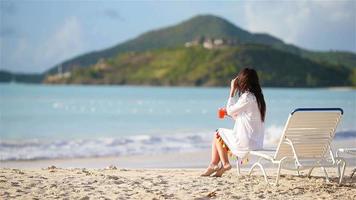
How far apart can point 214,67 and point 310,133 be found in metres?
85.0

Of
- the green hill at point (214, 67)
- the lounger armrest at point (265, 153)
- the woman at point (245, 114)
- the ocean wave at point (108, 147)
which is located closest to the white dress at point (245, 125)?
the woman at point (245, 114)

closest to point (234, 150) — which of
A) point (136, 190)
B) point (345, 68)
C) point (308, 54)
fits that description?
point (136, 190)

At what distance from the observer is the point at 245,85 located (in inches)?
279

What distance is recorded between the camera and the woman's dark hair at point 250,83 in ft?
23.0

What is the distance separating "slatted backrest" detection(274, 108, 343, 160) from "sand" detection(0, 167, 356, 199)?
35 centimetres

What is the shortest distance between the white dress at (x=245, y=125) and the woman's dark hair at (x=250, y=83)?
44 millimetres

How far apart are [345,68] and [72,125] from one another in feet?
209

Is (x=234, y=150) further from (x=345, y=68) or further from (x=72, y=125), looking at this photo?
(x=345, y=68)

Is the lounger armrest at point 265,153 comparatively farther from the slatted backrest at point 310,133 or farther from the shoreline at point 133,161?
the shoreline at point 133,161

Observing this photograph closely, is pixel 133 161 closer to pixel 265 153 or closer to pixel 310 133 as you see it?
pixel 265 153

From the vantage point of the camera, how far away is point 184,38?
122 m

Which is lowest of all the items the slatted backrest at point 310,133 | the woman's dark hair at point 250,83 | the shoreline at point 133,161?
the shoreline at point 133,161

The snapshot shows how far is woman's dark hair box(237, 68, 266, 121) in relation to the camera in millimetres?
7016

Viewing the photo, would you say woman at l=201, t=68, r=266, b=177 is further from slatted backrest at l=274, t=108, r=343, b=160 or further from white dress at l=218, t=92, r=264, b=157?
slatted backrest at l=274, t=108, r=343, b=160
